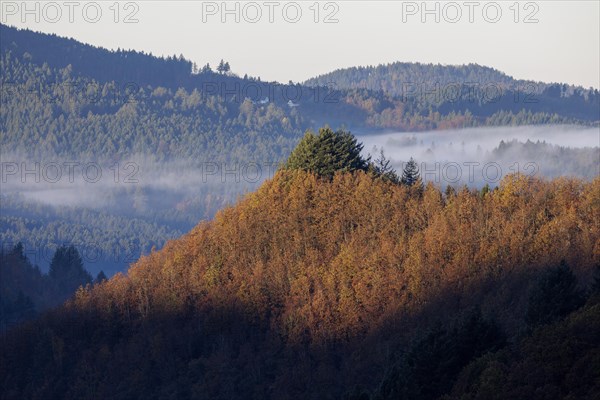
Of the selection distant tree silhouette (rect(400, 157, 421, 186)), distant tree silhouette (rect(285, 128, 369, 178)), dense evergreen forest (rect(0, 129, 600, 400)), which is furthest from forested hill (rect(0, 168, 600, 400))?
distant tree silhouette (rect(400, 157, 421, 186))

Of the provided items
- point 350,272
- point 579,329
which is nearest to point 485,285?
point 350,272

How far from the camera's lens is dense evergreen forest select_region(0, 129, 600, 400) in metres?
83.5

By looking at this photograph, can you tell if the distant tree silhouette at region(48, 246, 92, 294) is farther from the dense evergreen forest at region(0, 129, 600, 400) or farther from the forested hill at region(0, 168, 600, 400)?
the forested hill at region(0, 168, 600, 400)

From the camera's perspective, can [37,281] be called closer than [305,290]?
No

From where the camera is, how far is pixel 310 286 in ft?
310

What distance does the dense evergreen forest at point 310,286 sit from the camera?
83.5 m

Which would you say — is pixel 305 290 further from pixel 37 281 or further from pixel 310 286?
pixel 37 281

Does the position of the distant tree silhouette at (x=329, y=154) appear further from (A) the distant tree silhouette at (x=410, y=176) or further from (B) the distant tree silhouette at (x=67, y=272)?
(B) the distant tree silhouette at (x=67, y=272)

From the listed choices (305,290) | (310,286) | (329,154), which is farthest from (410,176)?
(305,290)

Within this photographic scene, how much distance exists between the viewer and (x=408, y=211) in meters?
96.8

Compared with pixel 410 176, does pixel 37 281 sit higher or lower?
lower

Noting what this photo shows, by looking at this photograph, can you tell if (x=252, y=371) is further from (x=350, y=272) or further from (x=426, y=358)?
(x=426, y=358)

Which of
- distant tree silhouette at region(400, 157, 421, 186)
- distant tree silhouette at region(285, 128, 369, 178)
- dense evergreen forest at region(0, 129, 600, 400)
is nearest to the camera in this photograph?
dense evergreen forest at region(0, 129, 600, 400)

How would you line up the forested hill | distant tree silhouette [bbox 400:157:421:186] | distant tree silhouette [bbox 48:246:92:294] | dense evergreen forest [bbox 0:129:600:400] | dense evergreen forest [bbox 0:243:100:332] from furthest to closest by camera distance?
1. distant tree silhouette [bbox 48:246:92:294]
2. dense evergreen forest [bbox 0:243:100:332]
3. distant tree silhouette [bbox 400:157:421:186]
4. dense evergreen forest [bbox 0:129:600:400]
5. the forested hill
